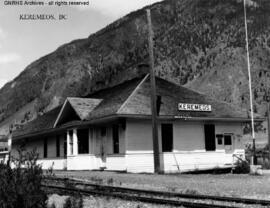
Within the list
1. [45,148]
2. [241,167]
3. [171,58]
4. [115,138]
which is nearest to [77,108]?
[115,138]

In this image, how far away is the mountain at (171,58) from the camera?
65.8 meters

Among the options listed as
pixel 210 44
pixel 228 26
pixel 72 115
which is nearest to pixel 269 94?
pixel 210 44

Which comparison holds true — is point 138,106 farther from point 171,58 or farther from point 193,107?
point 171,58

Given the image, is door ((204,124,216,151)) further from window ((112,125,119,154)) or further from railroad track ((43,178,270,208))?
railroad track ((43,178,270,208))

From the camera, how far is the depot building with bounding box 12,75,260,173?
23.9 metres

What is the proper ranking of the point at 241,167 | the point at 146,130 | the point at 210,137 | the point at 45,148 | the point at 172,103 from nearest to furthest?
the point at 146,130 → the point at 241,167 → the point at 172,103 → the point at 210,137 → the point at 45,148

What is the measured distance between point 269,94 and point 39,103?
5448 centimetres

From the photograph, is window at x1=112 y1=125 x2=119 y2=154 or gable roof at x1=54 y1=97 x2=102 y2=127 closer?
window at x1=112 y1=125 x2=119 y2=154

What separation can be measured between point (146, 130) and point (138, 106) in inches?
53.6

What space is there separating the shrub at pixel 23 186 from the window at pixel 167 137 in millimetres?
16267

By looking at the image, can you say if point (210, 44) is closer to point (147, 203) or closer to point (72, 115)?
point (72, 115)

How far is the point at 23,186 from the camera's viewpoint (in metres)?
8.34

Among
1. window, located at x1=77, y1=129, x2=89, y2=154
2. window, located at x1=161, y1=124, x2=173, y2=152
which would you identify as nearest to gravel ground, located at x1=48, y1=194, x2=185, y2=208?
window, located at x1=161, y1=124, x2=173, y2=152

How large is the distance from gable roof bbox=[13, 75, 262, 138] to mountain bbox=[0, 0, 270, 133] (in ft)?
12.7
